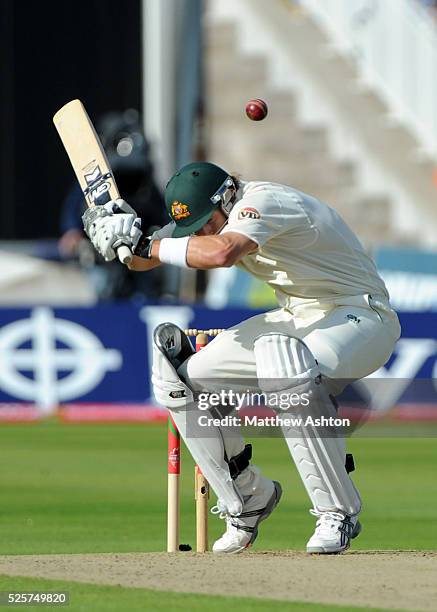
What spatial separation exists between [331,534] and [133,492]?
3355 millimetres

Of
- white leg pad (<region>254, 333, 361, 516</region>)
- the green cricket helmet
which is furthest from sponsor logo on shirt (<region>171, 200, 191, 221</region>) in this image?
white leg pad (<region>254, 333, 361, 516</region>)

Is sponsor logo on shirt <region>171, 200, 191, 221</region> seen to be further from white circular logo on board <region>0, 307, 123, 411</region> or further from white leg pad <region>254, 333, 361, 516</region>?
white circular logo on board <region>0, 307, 123, 411</region>

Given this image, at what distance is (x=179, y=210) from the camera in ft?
21.1

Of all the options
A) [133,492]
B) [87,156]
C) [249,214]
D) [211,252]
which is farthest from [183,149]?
[211,252]

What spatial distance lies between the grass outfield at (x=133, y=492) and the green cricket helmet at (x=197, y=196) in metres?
1.58

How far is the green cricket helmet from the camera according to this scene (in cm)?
639

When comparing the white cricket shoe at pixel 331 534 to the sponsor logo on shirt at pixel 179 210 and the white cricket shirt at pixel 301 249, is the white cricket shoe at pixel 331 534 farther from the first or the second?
the sponsor logo on shirt at pixel 179 210

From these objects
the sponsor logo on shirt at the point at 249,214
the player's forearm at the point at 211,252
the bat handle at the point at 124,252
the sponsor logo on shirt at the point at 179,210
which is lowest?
the bat handle at the point at 124,252

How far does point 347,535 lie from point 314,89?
49.8ft

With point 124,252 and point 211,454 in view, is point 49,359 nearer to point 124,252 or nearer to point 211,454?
point 211,454

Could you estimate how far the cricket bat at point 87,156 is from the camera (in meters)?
6.79

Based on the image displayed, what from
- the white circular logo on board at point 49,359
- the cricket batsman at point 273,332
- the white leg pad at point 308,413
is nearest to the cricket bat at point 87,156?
the cricket batsman at point 273,332

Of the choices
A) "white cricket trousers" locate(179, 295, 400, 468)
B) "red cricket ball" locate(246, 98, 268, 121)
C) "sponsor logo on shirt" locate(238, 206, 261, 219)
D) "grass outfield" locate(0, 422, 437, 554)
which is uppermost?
"red cricket ball" locate(246, 98, 268, 121)

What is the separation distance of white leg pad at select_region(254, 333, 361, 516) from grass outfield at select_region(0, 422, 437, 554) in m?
Answer: 0.76
